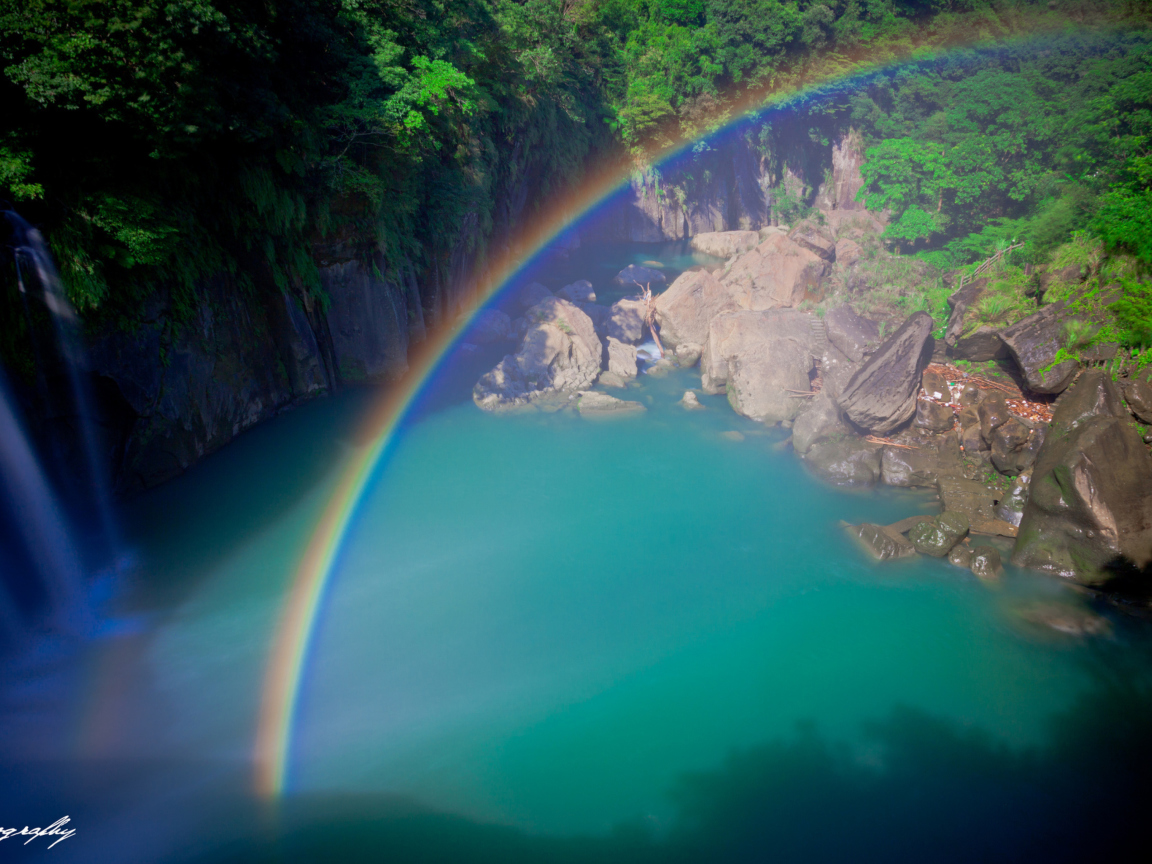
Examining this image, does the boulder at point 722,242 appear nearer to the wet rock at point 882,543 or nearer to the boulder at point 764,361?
the boulder at point 764,361

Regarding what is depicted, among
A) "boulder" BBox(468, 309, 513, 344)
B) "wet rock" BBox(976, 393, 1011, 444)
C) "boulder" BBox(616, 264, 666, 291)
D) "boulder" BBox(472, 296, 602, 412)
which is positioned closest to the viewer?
"wet rock" BBox(976, 393, 1011, 444)

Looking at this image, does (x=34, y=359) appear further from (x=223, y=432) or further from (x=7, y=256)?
(x=223, y=432)

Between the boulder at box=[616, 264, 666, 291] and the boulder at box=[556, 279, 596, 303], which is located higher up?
the boulder at box=[616, 264, 666, 291]

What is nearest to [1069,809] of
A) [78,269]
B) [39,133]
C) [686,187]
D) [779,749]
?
[779,749]

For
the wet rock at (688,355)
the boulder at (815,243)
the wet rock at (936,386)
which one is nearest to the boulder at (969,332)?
the wet rock at (936,386)

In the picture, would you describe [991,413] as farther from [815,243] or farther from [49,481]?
[49,481]

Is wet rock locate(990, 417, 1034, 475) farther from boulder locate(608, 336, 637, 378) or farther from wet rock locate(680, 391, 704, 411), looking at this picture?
boulder locate(608, 336, 637, 378)

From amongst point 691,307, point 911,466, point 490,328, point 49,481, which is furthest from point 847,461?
point 49,481

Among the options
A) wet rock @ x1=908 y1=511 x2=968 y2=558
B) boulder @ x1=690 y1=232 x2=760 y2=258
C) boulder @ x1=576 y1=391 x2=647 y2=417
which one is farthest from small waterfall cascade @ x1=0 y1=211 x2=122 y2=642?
boulder @ x1=690 y1=232 x2=760 y2=258
